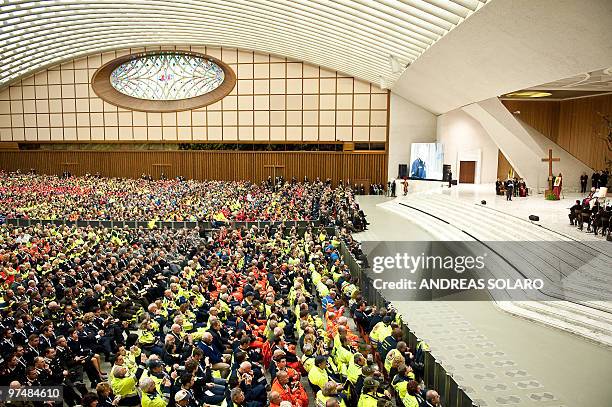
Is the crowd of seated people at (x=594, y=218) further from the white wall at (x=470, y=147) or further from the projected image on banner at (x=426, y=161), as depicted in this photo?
the projected image on banner at (x=426, y=161)

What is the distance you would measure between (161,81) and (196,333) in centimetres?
3140

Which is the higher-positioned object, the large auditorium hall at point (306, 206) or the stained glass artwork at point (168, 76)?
the stained glass artwork at point (168, 76)

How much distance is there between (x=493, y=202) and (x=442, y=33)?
7.53 m

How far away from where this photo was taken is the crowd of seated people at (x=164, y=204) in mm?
18312

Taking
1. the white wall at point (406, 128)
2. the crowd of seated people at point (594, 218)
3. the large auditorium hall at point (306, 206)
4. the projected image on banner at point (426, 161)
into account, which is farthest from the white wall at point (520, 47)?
the white wall at point (406, 128)

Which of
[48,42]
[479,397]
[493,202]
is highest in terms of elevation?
[48,42]

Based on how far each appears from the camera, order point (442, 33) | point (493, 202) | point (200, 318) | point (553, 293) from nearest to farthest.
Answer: point (200, 318) < point (553, 293) < point (442, 33) < point (493, 202)

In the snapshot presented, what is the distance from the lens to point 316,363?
5309mm

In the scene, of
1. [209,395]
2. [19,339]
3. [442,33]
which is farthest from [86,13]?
[209,395]

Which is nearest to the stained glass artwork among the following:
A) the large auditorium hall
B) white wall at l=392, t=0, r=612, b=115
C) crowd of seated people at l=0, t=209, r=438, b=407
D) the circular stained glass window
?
the circular stained glass window

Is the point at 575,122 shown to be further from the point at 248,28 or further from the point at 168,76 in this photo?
the point at 168,76

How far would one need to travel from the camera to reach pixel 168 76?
34000 mm

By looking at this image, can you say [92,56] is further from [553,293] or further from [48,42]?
[553,293]

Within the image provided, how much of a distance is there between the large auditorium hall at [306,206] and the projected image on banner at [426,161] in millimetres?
148
